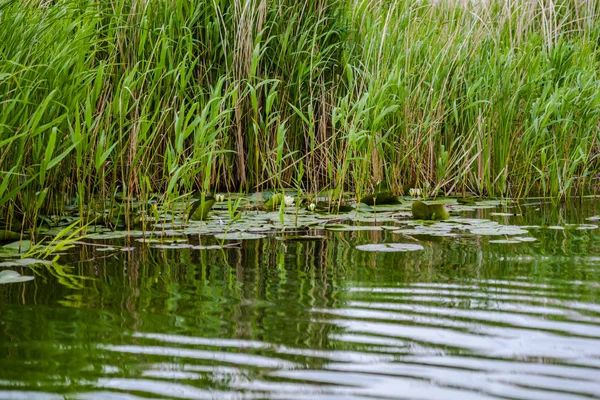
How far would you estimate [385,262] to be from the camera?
10.2 ft

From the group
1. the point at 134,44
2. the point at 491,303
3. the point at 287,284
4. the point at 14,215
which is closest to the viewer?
the point at 491,303

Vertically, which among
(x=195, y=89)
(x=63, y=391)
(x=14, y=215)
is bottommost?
(x=63, y=391)

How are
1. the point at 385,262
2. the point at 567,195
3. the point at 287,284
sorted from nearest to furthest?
the point at 287,284 → the point at 385,262 → the point at 567,195

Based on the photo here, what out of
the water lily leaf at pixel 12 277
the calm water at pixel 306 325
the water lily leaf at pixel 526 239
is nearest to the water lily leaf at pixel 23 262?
the calm water at pixel 306 325

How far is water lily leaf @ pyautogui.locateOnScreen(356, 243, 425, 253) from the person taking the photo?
3344 mm

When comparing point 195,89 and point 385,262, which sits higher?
point 195,89

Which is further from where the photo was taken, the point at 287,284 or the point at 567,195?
the point at 567,195

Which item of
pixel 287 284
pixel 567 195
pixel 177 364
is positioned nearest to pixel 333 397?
pixel 177 364

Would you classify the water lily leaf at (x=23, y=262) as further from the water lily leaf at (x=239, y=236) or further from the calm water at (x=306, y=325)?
the water lily leaf at (x=239, y=236)

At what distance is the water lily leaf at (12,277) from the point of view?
9.00ft

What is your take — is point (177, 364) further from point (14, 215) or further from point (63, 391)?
point (14, 215)

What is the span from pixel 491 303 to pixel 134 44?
328 centimetres

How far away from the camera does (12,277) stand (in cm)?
279

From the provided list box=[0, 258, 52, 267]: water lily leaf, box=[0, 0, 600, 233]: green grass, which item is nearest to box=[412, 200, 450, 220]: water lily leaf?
box=[0, 0, 600, 233]: green grass
